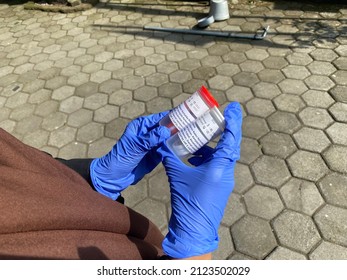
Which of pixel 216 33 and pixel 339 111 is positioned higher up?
pixel 216 33

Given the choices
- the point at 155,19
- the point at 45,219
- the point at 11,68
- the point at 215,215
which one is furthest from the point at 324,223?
the point at 11,68

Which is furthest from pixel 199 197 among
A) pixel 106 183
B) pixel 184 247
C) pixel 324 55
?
pixel 324 55

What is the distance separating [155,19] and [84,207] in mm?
5318

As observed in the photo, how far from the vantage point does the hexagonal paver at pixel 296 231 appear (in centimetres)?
235

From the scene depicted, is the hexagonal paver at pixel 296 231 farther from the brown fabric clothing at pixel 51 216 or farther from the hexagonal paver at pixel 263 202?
the brown fabric clothing at pixel 51 216

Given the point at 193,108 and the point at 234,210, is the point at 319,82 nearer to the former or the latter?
the point at 234,210

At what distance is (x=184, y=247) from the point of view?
4.40 ft

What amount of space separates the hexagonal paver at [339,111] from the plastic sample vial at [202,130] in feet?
7.50

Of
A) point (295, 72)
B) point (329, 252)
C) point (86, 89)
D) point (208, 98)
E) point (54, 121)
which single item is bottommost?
point (329, 252)

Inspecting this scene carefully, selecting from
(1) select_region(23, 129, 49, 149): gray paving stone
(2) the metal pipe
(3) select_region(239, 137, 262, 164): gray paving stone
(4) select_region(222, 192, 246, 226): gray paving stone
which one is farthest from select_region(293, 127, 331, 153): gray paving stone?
(1) select_region(23, 129, 49, 149): gray paving stone

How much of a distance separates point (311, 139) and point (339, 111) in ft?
1.90

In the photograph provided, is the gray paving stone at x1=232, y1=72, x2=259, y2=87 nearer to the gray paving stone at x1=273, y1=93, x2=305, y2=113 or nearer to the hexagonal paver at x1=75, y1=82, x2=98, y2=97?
the gray paving stone at x1=273, y1=93, x2=305, y2=113

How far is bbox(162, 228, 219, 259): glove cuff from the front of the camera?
4.40 ft
